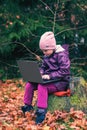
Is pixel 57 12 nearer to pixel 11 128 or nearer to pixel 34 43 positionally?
pixel 34 43

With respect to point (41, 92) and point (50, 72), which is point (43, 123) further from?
point (50, 72)

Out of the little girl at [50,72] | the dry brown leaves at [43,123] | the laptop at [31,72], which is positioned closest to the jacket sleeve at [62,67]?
the little girl at [50,72]

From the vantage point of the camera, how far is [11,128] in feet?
19.7

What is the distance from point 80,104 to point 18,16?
438cm

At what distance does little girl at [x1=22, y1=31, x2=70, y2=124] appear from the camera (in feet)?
21.3

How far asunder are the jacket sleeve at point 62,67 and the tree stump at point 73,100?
0.35 metres

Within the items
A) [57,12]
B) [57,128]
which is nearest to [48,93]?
[57,128]

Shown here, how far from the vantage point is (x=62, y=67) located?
6.61 m

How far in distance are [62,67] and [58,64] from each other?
0.15 meters

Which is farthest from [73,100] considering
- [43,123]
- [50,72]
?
[43,123]

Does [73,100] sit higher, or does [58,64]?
[58,64]

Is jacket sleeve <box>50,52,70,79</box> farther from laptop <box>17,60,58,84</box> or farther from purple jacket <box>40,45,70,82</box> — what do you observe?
laptop <box>17,60,58,84</box>

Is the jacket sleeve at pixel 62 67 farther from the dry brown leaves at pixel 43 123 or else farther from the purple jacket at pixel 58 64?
the dry brown leaves at pixel 43 123

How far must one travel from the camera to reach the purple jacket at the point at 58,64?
6.63m
